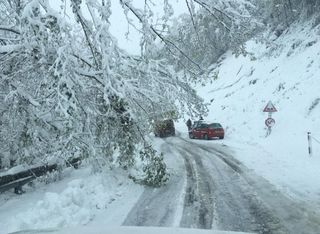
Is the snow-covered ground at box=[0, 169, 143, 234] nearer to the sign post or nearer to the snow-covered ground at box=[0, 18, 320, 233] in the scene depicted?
the snow-covered ground at box=[0, 18, 320, 233]

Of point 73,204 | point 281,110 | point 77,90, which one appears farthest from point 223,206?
point 281,110

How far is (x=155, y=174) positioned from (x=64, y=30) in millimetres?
6970

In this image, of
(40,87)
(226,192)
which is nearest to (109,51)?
(40,87)

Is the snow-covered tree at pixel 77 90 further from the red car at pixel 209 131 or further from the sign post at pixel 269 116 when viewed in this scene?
the red car at pixel 209 131

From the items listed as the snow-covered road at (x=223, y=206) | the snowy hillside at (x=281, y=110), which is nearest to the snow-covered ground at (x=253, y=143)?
the snowy hillside at (x=281, y=110)

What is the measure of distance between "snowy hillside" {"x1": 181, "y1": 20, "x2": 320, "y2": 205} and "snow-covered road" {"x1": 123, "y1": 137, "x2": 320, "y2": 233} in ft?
2.64

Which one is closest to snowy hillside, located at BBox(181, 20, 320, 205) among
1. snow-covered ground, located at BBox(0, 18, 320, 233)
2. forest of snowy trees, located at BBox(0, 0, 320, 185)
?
snow-covered ground, located at BBox(0, 18, 320, 233)

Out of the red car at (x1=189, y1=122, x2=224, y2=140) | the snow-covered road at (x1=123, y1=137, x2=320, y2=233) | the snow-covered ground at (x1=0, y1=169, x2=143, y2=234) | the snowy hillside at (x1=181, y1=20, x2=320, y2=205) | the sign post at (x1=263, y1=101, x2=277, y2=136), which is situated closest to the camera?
the snow-covered road at (x1=123, y1=137, x2=320, y2=233)

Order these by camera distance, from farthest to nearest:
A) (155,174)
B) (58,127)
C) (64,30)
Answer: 1. (155,174)
2. (58,127)
3. (64,30)

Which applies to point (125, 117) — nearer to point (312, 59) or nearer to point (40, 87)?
point (40, 87)

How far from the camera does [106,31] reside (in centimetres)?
767

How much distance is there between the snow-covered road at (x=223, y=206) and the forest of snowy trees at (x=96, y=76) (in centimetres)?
139

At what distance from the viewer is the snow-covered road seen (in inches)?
359

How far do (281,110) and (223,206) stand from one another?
21.6 metres
